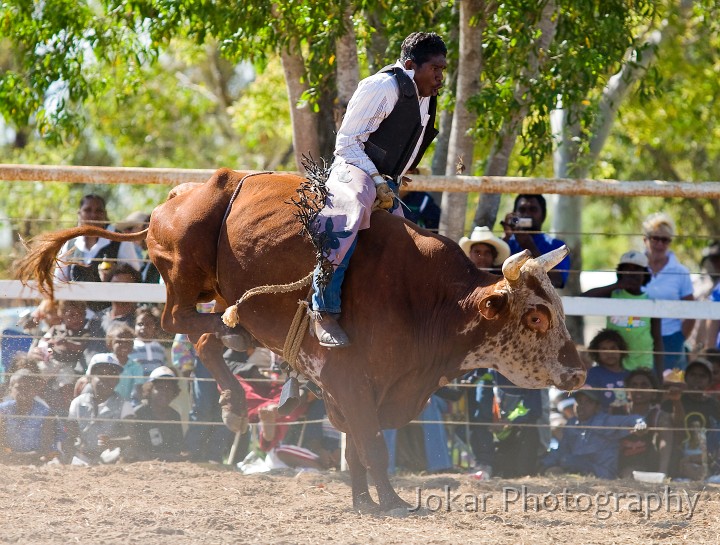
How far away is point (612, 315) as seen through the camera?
701cm

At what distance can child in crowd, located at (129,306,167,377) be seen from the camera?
22.7 ft

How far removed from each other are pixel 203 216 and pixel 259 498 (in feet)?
5.58

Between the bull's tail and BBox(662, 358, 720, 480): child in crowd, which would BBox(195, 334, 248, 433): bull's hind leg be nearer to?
the bull's tail

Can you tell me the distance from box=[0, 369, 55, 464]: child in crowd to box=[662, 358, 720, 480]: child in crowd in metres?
4.47

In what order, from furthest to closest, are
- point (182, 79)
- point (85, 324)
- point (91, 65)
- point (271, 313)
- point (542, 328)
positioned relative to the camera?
point (182, 79)
point (91, 65)
point (85, 324)
point (271, 313)
point (542, 328)

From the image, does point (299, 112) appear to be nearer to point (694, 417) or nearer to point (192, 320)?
point (192, 320)

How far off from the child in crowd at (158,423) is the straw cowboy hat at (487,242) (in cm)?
229

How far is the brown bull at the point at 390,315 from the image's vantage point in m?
5.22

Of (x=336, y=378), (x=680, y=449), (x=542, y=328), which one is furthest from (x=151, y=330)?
(x=680, y=449)

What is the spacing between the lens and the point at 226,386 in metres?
5.96

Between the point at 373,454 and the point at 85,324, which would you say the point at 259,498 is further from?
the point at 85,324


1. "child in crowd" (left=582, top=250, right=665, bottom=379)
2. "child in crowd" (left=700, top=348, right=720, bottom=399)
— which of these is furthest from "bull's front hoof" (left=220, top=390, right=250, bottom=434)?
"child in crowd" (left=700, top=348, right=720, bottom=399)

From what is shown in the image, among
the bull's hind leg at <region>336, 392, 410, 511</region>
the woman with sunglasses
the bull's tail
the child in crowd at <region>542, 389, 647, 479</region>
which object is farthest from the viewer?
the woman with sunglasses

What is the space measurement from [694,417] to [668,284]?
130 centimetres
